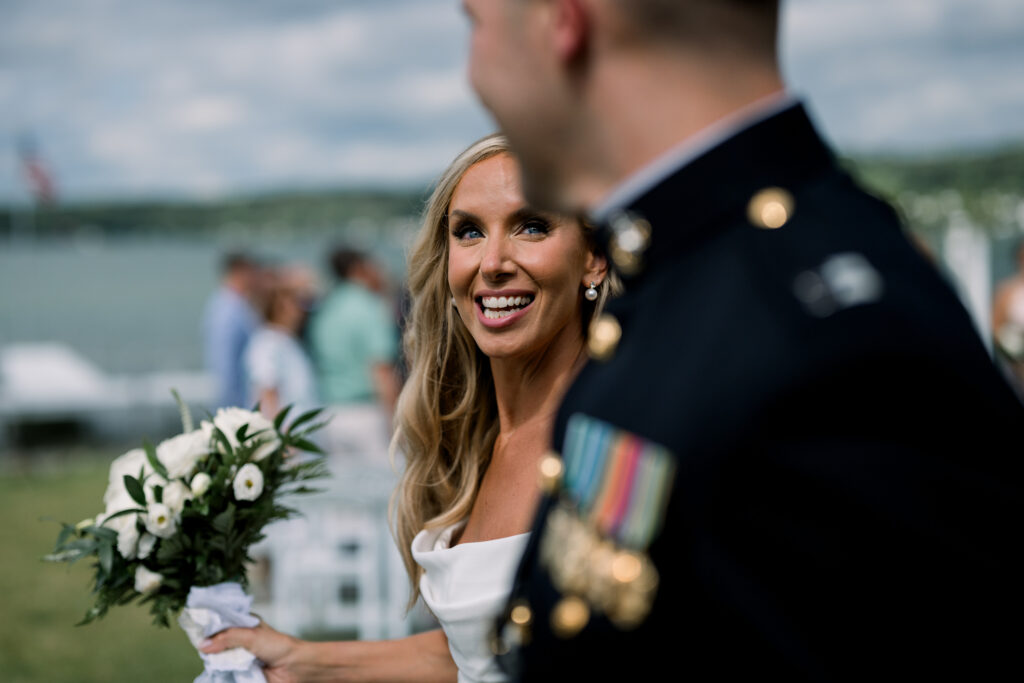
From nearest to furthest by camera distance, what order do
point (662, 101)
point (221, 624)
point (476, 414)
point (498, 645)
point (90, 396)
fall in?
point (662, 101) → point (498, 645) → point (221, 624) → point (476, 414) → point (90, 396)

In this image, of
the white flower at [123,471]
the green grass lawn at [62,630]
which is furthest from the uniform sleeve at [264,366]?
the white flower at [123,471]

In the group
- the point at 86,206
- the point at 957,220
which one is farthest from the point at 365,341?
the point at 86,206

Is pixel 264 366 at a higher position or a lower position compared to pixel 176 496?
higher

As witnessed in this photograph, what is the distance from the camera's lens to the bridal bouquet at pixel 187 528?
7.00 feet

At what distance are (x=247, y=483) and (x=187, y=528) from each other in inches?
6.1

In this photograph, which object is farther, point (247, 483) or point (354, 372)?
point (354, 372)

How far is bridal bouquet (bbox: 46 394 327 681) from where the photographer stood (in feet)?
7.00

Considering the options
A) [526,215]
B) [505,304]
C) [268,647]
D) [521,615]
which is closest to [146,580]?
[268,647]

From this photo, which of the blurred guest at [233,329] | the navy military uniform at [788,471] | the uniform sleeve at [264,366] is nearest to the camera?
the navy military uniform at [788,471]

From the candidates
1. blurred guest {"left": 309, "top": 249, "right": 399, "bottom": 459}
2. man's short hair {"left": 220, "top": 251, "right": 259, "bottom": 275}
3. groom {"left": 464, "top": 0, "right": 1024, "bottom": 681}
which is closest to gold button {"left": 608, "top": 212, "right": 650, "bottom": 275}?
groom {"left": 464, "top": 0, "right": 1024, "bottom": 681}

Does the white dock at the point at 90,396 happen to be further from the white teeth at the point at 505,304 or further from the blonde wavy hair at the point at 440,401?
the white teeth at the point at 505,304

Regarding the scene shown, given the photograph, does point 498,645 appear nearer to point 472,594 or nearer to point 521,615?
point 521,615

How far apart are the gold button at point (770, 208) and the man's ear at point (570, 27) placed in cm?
23

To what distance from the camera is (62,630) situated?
6.84m
